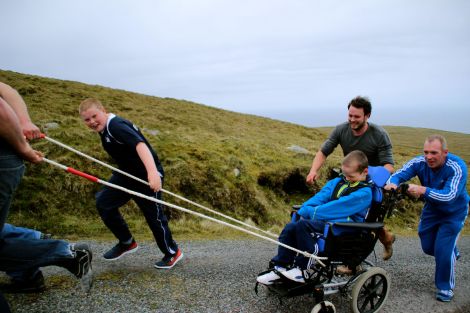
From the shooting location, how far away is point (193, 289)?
533 centimetres

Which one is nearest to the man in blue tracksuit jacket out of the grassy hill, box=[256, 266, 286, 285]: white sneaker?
box=[256, 266, 286, 285]: white sneaker

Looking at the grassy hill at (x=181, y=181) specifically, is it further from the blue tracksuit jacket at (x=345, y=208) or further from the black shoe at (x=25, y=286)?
the blue tracksuit jacket at (x=345, y=208)

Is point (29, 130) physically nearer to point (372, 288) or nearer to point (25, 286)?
point (25, 286)

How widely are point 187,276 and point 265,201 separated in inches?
290

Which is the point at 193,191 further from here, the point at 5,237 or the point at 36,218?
the point at 5,237

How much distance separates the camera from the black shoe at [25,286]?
4750 millimetres

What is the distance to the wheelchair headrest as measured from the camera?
5229 mm

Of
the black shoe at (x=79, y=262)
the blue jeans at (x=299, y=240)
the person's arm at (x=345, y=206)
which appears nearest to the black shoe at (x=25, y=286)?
the black shoe at (x=79, y=262)

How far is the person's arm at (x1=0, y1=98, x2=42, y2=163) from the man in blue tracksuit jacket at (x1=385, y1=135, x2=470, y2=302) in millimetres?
4909

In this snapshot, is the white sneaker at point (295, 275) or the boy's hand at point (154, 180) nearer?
the white sneaker at point (295, 275)

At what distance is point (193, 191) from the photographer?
12.0 m

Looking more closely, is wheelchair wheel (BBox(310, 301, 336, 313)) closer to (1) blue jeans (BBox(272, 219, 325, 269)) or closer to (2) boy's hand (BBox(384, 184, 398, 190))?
(1) blue jeans (BBox(272, 219, 325, 269))

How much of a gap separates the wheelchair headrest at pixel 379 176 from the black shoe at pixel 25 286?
4919mm

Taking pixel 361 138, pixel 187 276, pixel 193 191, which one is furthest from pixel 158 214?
pixel 193 191
